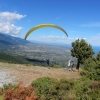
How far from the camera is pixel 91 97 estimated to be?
608 inches

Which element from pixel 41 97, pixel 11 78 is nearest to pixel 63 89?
pixel 41 97

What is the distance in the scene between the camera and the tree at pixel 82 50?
4334 centimetres

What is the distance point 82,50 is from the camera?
43.6 metres

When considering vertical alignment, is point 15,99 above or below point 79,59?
below

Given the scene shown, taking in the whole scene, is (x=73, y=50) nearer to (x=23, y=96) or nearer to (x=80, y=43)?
(x=80, y=43)

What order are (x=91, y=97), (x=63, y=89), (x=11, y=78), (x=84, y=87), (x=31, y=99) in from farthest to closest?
(x=11, y=78) → (x=63, y=89) → (x=84, y=87) → (x=91, y=97) → (x=31, y=99)

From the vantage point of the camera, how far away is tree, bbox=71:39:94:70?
4334cm

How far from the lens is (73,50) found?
150 ft

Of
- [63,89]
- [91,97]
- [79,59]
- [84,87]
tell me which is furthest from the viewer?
[79,59]

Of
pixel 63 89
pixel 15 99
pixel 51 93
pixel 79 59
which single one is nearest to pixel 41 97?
pixel 51 93

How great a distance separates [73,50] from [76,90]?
29233 millimetres

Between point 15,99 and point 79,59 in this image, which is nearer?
point 15,99

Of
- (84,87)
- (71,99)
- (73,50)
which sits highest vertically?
(73,50)

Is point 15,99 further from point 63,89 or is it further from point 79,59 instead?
point 79,59
